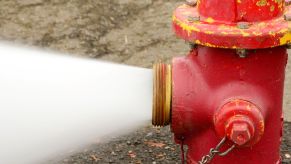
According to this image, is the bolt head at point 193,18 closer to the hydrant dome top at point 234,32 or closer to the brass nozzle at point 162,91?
the hydrant dome top at point 234,32

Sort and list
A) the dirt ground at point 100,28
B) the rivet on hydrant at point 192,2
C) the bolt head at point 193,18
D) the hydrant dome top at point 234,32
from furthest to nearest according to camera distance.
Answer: the dirt ground at point 100,28
the rivet on hydrant at point 192,2
the bolt head at point 193,18
the hydrant dome top at point 234,32

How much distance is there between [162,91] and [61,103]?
1.92ft

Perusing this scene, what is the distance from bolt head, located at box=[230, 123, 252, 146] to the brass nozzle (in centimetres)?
27

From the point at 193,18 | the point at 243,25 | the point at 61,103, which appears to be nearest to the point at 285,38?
the point at 243,25

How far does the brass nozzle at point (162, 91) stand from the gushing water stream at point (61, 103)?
0.26 feet

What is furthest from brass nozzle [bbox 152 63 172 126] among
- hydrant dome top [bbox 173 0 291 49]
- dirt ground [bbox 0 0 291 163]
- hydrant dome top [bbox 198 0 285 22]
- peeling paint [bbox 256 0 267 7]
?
dirt ground [bbox 0 0 291 163]

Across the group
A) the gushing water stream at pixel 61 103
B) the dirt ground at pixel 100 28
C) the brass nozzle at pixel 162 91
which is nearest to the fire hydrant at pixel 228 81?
the brass nozzle at pixel 162 91

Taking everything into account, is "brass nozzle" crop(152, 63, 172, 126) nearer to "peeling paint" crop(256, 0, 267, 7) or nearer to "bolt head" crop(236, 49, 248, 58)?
"bolt head" crop(236, 49, 248, 58)

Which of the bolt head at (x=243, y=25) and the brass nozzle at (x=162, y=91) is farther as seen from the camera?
the brass nozzle at (x=162, y=91)

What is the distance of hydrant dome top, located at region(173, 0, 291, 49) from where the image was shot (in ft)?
6.04

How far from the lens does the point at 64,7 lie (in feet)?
14.7

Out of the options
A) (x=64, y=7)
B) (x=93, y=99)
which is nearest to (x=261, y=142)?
(x=93, y=99)

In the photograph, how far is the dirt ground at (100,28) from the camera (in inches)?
155

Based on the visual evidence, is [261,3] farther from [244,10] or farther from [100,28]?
[100,28]
